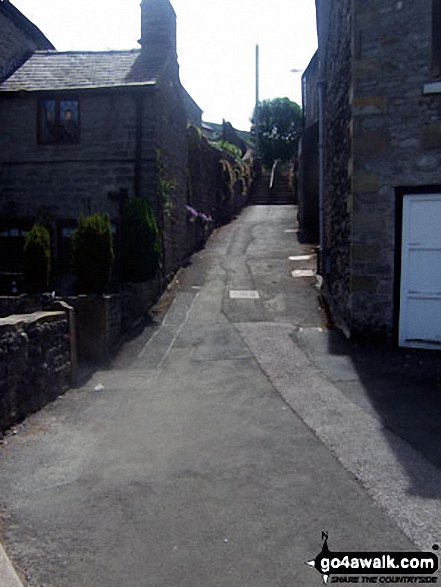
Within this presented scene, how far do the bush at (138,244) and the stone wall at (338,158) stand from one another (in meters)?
3.78

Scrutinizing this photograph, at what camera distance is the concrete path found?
3383 millimetres

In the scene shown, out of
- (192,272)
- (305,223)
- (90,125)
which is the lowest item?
(192,272)

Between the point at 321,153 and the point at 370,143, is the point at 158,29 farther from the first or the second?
the point at 370,143

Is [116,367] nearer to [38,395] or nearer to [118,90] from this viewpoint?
[38,395]

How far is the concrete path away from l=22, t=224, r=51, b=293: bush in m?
2.91

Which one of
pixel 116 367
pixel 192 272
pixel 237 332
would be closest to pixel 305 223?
pixel 192 272

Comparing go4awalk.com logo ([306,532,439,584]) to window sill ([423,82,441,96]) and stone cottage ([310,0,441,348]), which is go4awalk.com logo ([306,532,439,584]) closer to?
stone cottage ([310,0,441,348])

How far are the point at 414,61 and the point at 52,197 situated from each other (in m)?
8.69

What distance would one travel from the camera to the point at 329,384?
7281 mm

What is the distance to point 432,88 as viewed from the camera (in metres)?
8.53

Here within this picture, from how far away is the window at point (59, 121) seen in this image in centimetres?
1319

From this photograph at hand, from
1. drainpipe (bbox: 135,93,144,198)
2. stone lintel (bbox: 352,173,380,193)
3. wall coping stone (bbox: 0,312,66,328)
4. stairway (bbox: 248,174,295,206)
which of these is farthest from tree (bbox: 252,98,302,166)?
wall coping stone (bbox: 0,312,66,328)

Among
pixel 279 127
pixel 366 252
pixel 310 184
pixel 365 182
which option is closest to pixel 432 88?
pixel 365 182

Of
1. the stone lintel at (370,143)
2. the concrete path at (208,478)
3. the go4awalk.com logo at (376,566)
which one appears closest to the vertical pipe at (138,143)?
the concrete path at (208,478)
